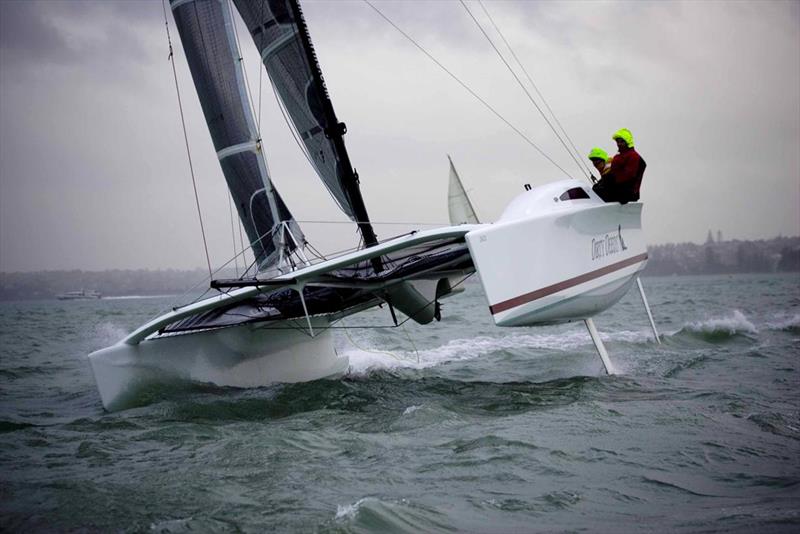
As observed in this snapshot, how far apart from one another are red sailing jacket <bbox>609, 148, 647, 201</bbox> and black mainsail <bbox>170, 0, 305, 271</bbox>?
2.99 meters

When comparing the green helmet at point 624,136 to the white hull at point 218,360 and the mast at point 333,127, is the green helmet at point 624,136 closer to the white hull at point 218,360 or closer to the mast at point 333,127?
the mast at point 333,127

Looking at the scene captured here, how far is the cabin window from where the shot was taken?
21.8 feet

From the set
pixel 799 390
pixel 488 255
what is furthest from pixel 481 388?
pixel 799 390

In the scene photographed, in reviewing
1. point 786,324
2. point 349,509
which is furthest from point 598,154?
point 786,324

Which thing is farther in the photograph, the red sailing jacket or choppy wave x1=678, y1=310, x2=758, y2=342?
choppy wave x1=678, y1=310, x2=758, y2=342

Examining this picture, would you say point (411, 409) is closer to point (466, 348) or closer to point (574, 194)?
point (574, 194)

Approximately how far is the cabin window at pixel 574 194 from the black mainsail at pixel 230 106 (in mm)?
2519

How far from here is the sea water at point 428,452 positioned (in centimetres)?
345

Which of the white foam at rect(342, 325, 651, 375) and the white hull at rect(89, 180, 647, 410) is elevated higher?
the white hull at rect(89, 180, 647, 410)

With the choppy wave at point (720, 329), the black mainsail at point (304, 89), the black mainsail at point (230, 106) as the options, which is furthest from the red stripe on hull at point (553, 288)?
the choppy wave at point (720, 329)

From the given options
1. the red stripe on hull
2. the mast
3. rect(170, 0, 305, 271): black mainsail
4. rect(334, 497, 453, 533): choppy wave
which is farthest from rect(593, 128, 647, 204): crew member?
rect(334, 497, 453, 533): choppy wave

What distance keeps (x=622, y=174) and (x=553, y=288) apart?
5.38ft

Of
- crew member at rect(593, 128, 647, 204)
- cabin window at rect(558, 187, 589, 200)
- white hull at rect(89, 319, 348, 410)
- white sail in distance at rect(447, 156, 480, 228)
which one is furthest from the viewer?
white sail in distance at rect(447, 156, 480, 228)

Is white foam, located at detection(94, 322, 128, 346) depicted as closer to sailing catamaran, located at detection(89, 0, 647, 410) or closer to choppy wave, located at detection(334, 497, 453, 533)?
sailing catamaran, located at detection(89, 0, 647, 410)
